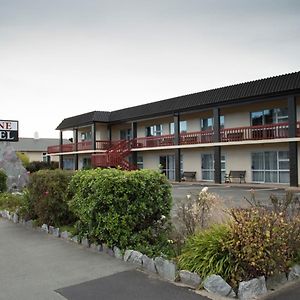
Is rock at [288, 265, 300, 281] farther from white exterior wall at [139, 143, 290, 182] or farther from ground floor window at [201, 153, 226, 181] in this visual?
ground floor window at [201, 153, 226, 181]

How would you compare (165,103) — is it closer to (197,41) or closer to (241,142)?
(241,142)

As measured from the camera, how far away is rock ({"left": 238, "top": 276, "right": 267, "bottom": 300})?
4.84 metres

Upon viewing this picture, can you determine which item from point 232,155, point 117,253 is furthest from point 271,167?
point 117,253

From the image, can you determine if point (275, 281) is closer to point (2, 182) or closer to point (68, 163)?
point (2, 182)

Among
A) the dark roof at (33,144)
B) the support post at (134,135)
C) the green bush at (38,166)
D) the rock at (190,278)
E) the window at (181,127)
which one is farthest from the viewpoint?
the dark roof at (33,144)

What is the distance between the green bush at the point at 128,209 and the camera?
22.7 ft

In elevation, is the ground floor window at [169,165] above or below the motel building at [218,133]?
below

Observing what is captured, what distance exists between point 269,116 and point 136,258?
68.5ft

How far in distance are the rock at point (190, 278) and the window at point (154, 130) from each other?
28.7 m

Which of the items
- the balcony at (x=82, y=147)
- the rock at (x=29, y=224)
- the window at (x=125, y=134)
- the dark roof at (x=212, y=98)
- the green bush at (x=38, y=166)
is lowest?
the rock at (x=29, y=224)

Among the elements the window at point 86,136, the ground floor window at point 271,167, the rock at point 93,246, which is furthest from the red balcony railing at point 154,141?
the rock at point 93,246

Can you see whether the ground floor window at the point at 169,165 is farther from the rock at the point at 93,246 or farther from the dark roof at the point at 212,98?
the rock at the point at 93,246

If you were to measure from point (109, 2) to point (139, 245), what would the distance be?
253 inches

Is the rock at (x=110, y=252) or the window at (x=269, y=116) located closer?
the rock at (x=110, y=252)
